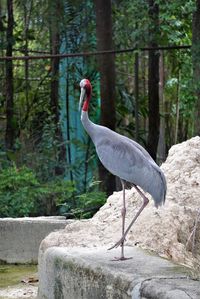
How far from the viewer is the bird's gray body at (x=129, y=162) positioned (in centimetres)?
620

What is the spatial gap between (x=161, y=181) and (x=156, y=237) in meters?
0.76

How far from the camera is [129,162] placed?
20.5 ft

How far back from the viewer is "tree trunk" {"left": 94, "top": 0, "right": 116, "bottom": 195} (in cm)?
1173

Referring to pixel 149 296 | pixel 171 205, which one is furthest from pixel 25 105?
pixel 149 296

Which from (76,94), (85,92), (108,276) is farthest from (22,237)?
(76,94)

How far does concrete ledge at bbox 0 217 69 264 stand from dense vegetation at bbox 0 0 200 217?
465mm

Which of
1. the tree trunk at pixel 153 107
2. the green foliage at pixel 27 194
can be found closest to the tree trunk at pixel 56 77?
the green foliage at pixel 27 194

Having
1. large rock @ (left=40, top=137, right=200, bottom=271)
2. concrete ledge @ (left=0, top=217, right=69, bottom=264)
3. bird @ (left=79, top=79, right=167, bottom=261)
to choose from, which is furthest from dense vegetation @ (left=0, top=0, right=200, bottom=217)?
bird @ (left=79, top=79, right=167, bottom=261)

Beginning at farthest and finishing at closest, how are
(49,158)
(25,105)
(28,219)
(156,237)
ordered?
1. (25,105)
2. (49,158)
3. (28,219)
4. (156,237)

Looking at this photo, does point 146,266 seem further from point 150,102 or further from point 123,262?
point 150,102

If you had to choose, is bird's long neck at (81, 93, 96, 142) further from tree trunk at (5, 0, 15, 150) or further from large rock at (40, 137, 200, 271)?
tree trunk at (5, 0, 15, 150)

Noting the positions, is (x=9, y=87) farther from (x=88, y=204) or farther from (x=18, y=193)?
(x=88, y=204)

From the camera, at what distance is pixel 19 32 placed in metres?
15.0

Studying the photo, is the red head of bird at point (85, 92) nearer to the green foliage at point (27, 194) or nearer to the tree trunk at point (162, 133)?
the green foliage at point (27, 194)
